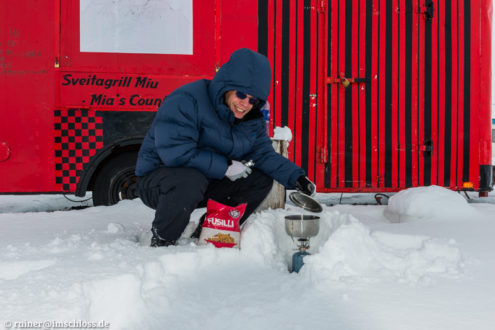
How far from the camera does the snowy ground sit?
1.06 meters

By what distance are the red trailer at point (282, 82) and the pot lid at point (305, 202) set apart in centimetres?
119

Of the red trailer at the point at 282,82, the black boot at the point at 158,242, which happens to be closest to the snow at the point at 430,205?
the red trailer at the point at 282,82

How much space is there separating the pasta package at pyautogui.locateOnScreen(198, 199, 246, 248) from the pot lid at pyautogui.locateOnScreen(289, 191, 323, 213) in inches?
11.5

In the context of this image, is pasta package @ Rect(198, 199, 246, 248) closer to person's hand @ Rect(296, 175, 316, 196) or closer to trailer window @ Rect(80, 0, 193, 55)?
person's hand @ Rect(296, 175, 316, 196)

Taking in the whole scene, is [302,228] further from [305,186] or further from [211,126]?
[211,126]

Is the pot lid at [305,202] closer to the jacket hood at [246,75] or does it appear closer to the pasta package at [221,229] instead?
the pasta package at [221,229]

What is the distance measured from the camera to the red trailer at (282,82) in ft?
8.66

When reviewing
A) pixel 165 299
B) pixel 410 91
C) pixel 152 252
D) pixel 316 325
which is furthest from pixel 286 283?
pixel 410 91

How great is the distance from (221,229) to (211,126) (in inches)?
19.6

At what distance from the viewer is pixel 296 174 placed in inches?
75.7

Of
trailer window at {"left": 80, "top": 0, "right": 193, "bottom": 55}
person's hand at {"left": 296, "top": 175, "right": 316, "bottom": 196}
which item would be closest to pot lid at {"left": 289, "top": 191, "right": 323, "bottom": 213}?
person's hand at {"left": 296, "top": 175, "right": 316, "bottom": 196}

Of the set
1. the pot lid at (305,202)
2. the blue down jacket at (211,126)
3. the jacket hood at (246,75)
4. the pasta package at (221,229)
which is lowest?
the pasta package at (221,229)

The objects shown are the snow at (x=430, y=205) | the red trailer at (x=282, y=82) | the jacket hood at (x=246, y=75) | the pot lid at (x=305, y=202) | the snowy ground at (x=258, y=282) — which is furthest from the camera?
the red trailer at (x=282, y=82)

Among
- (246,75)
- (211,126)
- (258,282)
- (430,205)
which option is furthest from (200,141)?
(430,205)
